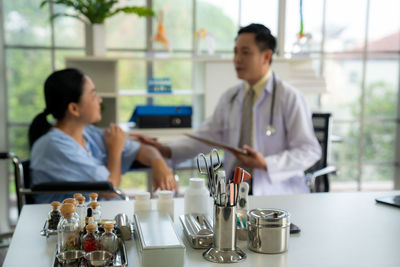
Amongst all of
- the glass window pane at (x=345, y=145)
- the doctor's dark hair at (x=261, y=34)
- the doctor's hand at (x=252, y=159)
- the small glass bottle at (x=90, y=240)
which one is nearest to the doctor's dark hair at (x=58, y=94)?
the doctor's hand at (x=252, y=159)

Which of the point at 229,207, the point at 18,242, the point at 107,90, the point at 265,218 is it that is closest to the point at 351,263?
the point at 265,218

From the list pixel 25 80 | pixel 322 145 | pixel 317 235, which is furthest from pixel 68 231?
pixel 25 80

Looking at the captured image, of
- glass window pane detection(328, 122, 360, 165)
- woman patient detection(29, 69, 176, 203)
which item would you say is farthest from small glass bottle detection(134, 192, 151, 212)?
glass window pane detection(328, 122, 360, 165)

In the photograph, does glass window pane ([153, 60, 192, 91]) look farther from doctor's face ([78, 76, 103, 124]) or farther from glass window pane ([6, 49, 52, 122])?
doctor's face ([78, 76, 103, 124])

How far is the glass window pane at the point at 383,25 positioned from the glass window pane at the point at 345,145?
0.79 m

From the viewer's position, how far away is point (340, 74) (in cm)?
451

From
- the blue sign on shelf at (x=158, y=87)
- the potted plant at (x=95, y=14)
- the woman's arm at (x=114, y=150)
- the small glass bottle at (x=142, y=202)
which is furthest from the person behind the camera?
the blue sign on shelf at (x=158, y=87)

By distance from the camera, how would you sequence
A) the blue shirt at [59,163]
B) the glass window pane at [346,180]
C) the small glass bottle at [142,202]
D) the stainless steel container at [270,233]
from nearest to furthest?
the stainless steel container at [270,233] < the small glass bottle at [142,202] < the blue shirt at [59,163] < the glass window pane at [346,180]

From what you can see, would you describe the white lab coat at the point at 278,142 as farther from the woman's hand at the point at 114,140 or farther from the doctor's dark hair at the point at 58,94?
the doctor's dark hair at the point at 58,94

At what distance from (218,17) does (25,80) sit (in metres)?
1.81

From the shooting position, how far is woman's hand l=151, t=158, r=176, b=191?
2229mm

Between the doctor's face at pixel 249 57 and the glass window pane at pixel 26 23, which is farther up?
the glass window pane at pixel 26 23

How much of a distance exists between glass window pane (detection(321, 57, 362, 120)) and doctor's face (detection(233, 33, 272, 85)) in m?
1.87

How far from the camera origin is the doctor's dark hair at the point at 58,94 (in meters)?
2.21
